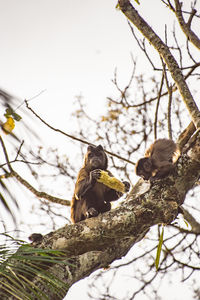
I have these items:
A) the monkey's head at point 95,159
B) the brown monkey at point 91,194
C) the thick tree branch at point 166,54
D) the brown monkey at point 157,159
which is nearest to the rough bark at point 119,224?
the thick tree branch at point 166,54

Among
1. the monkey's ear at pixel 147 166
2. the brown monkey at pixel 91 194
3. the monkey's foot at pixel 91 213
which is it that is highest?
the brown monkey at pixel 91 194

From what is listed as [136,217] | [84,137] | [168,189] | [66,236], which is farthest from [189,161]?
[84,137]

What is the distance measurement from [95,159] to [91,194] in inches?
26.1

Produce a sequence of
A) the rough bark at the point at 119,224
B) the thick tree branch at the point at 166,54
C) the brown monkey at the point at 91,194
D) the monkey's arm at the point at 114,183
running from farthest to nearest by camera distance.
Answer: the brown monkey at the point at 91,194 < the monkey's arm at the point at 114,183 < the thick tree branch at the point at 166,54 < the rough bark at the point at 119,224

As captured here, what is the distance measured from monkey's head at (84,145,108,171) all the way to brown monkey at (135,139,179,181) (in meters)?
1.06

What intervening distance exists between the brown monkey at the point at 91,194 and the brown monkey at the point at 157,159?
1.06 feet

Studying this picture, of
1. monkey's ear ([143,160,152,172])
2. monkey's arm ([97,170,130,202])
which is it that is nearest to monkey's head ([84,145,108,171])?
monkey's arm ([97,170,130,202])

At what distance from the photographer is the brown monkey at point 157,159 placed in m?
4.28

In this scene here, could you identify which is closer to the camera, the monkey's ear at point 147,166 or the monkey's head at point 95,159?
the monkey's ear at point 147,166

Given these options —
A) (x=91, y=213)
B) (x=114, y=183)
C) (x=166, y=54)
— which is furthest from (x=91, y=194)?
(x=166, y=54)

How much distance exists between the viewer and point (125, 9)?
14.0 feet

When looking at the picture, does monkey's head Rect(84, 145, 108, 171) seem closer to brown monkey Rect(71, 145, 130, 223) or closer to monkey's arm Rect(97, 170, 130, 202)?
brown monkey Rect(71, 145, 130, 223)

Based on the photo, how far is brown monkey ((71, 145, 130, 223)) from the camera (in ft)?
15.6

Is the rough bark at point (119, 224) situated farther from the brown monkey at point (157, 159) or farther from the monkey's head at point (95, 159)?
the monkey's head at point (95, 159)
